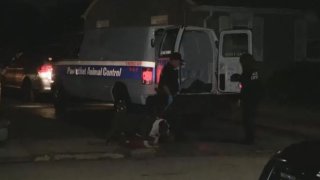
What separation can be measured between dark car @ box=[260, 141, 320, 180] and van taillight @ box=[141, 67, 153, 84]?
7.89 m

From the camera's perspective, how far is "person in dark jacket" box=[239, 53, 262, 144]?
12062mm

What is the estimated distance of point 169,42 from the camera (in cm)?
1345

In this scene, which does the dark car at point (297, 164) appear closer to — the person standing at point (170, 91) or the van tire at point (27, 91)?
the person standing at point (170, 91)

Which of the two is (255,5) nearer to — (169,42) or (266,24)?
(266,24)

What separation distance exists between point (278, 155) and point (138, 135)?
272 inches

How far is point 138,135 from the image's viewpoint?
1218cm

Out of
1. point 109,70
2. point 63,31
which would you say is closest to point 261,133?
point 109,70

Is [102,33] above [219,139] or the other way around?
above

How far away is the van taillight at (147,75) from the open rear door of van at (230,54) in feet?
4.88

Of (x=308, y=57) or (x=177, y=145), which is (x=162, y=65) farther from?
(x=308, y=57)

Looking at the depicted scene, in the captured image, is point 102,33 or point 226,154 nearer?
point 226,154

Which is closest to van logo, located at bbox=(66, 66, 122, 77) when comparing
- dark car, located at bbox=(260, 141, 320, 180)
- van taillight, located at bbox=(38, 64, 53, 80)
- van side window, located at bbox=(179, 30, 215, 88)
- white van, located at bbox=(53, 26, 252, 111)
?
white van, located at bbox=(53, 26, 252, 111)

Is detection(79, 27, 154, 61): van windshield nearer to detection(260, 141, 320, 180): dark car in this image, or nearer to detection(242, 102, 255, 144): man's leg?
detection(242, 102, 255, 144): man's leg

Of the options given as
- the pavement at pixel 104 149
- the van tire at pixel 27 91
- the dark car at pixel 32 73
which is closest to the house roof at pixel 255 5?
the dark car at pixel 32 73
